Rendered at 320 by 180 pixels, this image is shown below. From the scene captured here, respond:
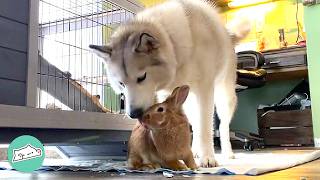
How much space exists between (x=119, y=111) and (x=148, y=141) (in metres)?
0.93

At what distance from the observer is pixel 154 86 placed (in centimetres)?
139

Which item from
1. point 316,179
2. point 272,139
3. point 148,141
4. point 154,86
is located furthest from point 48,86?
point 272,139

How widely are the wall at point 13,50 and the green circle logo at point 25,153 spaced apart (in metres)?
0.27

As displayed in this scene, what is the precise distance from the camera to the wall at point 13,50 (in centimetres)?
138

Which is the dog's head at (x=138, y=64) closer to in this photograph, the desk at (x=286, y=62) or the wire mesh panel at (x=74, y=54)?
the wire mesh panel at (x=74, y=54)

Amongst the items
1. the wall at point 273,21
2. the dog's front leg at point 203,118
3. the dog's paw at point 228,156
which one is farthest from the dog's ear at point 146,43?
the wall at point 273,21

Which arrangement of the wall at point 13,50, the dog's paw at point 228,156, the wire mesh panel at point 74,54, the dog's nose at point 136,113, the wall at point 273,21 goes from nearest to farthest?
the dog's nose at point 136,113 → the wall at point 13,50 → the wire mesh panel at point 74,54 → the dog's paw at point 228,156 → the wall at point 273,21

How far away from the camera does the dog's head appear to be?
4.33 feet

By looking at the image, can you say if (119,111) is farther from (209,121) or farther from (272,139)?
(272,139)

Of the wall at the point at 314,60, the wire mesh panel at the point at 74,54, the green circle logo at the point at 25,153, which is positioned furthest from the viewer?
the wall at the point at 314,60

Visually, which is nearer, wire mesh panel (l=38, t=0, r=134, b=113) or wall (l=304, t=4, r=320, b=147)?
wire mesh panel (l=38, t=0, r=134, b=113)

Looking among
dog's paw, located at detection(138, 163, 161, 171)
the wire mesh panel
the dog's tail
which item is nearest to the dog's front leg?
dog's paw, located at detection(138, 163, 161, 171)

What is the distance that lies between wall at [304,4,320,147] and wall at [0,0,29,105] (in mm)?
2568

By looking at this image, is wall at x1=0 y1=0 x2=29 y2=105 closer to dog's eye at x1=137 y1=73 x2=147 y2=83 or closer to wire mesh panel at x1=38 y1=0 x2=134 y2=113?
wire mesh panel at x1=38 y1=0 x2=134 y2=113
